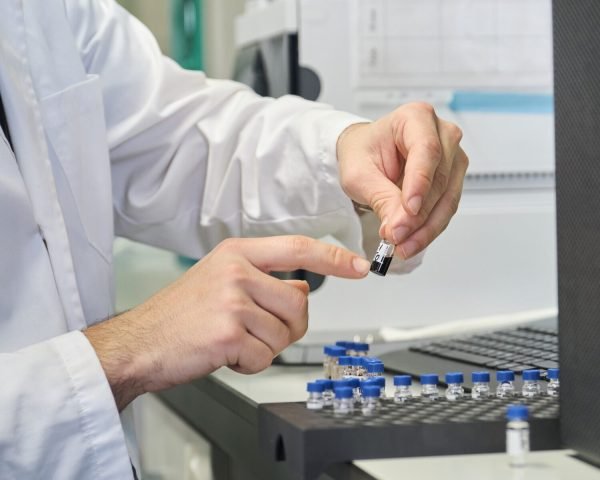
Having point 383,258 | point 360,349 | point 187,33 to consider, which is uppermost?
point 187,33

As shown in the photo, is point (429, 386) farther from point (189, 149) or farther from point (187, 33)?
point (187, 33)

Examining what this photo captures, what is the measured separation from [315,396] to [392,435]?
0.08m

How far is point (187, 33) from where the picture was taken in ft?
9.39

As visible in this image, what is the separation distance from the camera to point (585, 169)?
2.07 feet

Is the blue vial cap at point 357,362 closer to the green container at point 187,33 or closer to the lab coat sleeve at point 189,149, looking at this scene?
the lab coat sleeve at point 189,149

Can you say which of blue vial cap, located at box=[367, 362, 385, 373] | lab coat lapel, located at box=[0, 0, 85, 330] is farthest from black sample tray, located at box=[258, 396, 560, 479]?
lab coat lapel, located at box=[0, 0, 85, 330]

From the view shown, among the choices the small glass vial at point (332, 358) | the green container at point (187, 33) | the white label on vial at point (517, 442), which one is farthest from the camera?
the green container at point (187, 33)

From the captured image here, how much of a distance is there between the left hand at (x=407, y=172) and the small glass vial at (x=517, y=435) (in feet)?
0.82

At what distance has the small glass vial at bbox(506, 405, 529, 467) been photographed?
0.61 metres

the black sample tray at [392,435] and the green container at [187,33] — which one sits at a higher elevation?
the green container at [187,33]

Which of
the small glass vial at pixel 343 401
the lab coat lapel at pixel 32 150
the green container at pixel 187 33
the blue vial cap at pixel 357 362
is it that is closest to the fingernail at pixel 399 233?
A: the blue vial cap at pixel 357 362

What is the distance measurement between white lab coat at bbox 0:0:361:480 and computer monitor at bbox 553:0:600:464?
1.11 feet

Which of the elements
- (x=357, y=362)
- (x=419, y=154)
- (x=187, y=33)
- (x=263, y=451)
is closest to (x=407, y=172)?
(x=419, y=154)

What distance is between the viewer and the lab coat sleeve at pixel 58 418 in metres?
0.75
